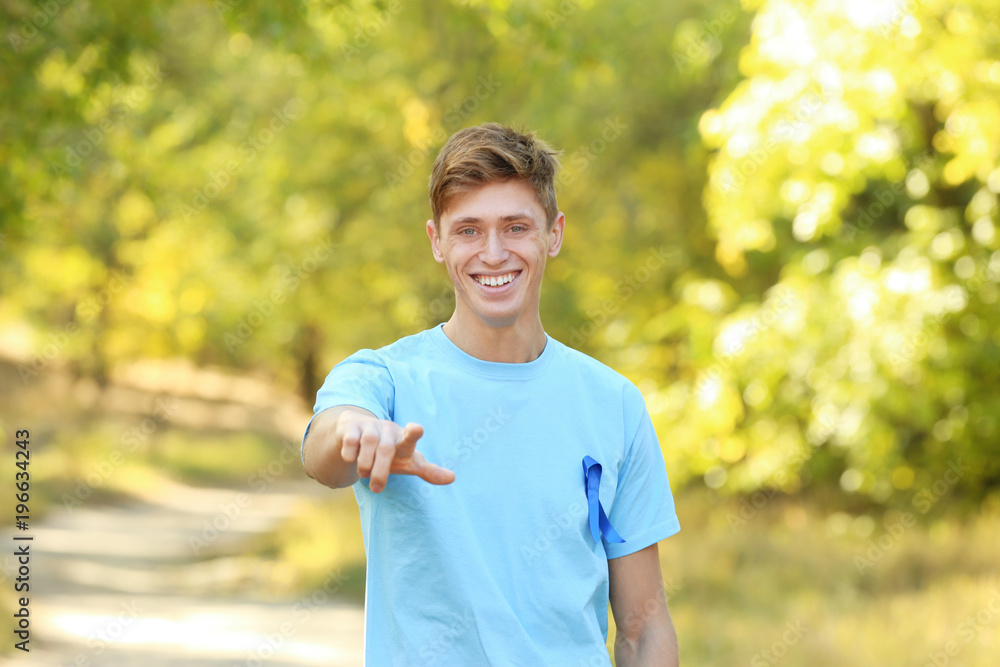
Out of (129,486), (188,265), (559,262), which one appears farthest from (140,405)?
(559,262)

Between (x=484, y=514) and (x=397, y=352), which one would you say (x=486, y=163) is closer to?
(x=397, y=352)

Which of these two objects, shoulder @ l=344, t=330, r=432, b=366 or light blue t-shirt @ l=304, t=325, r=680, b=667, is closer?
light blue t-shirt @ l=304, t=325, r=680, b=667

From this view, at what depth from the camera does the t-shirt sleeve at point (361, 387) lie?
5.94 feet

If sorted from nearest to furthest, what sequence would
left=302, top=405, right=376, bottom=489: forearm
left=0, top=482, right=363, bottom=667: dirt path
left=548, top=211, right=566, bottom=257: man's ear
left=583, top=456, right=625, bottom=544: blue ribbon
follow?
left=302, top=405, right=376, bottom=489: forearm < left=583, top=456, right=625, bottom=544: blue ribbon < left=548, top=211, right=566, bottom=257: man's ear < left=0, top=482, right=363, bottom=667: dirt path

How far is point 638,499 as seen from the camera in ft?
6.87

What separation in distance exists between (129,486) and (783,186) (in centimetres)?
1371

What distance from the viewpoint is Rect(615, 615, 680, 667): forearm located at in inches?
82.7

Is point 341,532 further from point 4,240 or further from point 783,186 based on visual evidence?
point 783,186

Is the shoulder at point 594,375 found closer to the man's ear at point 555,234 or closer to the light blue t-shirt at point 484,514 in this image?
the light blue t-shirt at point 484,514

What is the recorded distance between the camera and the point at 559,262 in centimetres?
1131

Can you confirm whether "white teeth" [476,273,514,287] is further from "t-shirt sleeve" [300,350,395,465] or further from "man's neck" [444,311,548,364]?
"t-shirt sleeve" [300,350,395,465]

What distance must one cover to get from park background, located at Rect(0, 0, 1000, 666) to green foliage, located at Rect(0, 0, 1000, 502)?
0.11ft

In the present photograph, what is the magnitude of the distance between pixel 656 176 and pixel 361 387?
9633 mm

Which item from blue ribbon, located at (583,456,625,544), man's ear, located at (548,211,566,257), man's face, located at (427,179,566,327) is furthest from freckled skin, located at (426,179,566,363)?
blue ribbon, located at (583,456,625,544)
